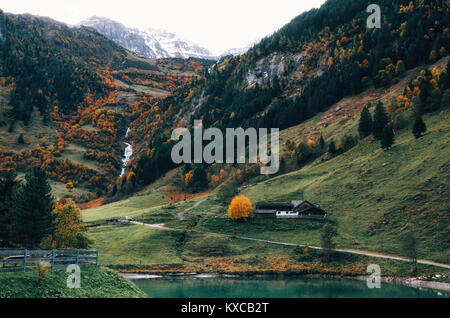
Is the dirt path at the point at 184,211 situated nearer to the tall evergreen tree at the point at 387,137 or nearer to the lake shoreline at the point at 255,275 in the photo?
the lake shoreline at the point at 255,275

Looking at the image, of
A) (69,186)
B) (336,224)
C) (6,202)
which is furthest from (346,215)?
(69,186)

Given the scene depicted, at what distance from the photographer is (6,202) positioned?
4616 centimetres

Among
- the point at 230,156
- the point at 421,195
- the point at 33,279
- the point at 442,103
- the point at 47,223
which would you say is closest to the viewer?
the point at 33,279

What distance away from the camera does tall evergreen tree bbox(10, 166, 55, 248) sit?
1738 inches

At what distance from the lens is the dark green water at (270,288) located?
5119 centimetres

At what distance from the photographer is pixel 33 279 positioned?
75.9 feet

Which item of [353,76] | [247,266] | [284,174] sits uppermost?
[353,76]

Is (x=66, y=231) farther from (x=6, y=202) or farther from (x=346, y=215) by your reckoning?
(x=346, y=215)
